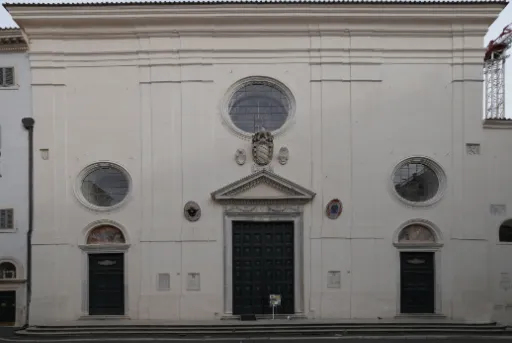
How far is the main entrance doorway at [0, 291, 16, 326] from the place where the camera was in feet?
68.1

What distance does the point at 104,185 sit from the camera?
2145 centimetres

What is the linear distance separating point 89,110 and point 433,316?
1329 cm

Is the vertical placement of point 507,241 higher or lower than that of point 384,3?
lower

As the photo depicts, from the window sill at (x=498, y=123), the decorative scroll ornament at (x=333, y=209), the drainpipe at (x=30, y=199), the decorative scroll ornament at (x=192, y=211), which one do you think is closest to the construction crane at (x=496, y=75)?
the window sill at (x=498, y=123)

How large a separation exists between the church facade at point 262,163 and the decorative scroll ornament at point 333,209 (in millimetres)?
65

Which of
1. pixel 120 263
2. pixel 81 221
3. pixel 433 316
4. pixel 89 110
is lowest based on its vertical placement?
pixel 433 316

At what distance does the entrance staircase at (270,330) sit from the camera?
1939 centimetres

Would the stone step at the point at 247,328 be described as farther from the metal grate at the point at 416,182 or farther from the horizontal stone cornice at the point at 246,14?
the horizontal stone cornice at the point at 246,14

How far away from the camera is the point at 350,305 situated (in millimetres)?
20766

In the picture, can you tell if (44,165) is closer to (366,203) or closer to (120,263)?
(120,263)

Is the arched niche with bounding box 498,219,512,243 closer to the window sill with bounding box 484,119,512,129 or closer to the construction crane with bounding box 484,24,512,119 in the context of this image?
the window sill with bounding box 484,119,512,129

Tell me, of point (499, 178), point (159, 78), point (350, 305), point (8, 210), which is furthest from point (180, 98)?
point (499, 178)

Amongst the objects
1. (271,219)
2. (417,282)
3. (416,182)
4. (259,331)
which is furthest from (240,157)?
(417,282)

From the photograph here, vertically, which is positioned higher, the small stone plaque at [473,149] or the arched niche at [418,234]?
the small stone plaque at [473,149]
